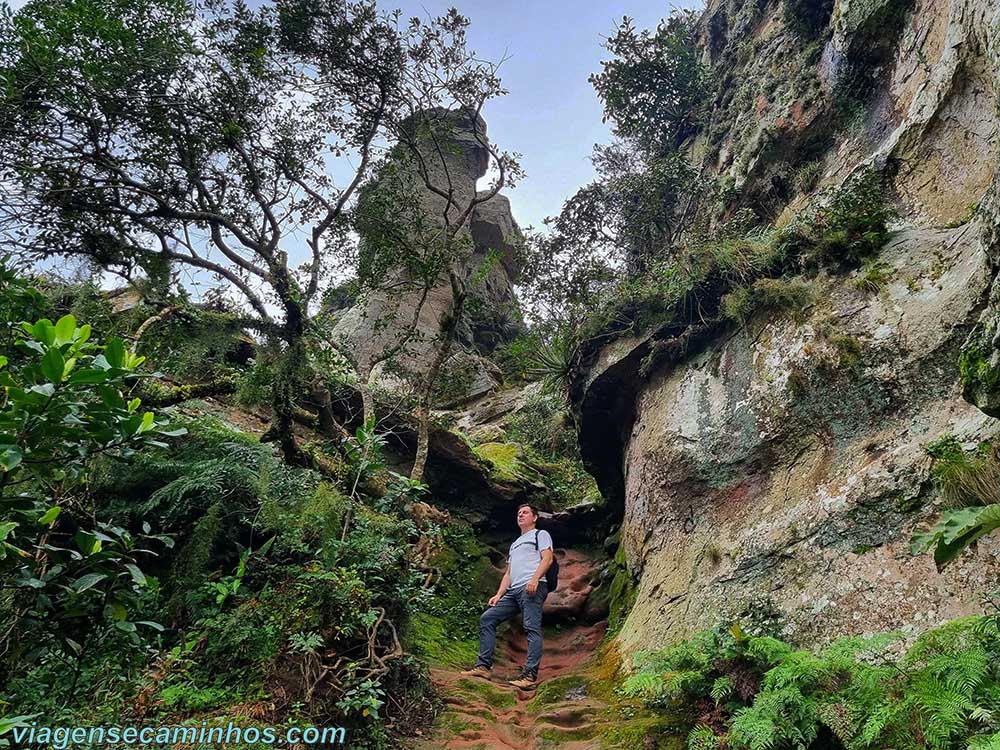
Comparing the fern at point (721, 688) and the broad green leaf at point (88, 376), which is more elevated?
the broad green leaf at point (88, 376)

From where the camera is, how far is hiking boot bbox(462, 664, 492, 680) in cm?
602

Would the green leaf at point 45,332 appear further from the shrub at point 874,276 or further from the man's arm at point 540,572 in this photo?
the shrub at point 874,276

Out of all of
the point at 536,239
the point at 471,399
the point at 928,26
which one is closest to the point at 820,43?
the point at 928,26

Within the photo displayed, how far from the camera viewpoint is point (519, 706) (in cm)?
548

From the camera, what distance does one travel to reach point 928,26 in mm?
7328

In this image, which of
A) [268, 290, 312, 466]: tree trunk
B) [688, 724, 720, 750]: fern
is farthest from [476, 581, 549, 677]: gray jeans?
[268, 290, 312, 466]: tree trunk

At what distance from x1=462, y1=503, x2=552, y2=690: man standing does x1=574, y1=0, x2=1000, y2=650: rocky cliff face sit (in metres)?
1.31

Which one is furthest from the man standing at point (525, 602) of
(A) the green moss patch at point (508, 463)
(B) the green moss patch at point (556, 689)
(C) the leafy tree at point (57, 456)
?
(A) the green moss patch at point (508, 463)

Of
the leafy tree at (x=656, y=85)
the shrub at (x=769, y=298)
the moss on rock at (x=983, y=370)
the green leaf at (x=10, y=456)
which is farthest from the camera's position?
the leafy tree at (x=656, y=85)

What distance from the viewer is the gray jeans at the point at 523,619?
19.8 ft

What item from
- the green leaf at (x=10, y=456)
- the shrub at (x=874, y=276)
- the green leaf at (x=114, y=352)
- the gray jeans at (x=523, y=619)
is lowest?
the gray jeans at (x=523, y=619)

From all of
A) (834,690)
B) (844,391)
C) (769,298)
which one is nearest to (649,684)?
(834,690)

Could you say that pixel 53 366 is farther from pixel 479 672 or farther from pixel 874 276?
pixel 874 276

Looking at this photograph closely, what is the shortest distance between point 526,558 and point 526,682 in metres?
1.32
